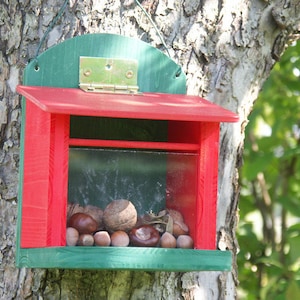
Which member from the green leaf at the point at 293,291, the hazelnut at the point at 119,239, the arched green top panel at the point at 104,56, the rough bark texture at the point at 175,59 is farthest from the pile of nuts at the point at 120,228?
the green leaf at the point at 293,291

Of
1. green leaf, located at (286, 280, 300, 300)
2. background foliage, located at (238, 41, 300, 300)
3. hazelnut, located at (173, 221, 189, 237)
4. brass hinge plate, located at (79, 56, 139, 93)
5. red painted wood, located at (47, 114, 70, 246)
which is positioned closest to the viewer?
red painted wood, located at (47, 114, 70, 246)

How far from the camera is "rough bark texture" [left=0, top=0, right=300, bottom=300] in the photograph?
2.39 m

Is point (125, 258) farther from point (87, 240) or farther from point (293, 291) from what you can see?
point (293, 291)

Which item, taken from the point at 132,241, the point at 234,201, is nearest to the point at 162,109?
the point at 132,241

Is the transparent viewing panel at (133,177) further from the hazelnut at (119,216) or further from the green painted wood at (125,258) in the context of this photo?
the green painted wood at (125,258)

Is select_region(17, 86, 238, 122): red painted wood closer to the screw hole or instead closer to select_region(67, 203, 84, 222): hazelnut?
the screw hole

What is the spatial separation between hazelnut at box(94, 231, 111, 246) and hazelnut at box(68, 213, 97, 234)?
0.02m

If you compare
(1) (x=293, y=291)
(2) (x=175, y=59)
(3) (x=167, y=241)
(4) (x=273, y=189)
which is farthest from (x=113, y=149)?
(4) (x=273, y=189)

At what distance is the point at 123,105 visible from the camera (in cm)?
210

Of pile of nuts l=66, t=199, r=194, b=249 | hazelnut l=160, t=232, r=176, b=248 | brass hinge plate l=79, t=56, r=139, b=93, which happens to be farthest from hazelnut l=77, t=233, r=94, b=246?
brass hinge plate l=79, t=56, r=139, b=93

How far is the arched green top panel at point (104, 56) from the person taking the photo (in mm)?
2359

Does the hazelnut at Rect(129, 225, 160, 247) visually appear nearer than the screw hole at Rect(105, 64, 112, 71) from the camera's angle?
Yes

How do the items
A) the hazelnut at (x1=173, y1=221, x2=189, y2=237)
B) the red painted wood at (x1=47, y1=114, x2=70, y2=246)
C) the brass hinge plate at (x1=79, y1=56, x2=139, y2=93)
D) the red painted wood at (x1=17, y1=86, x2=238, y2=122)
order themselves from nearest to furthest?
the red painted wood at (x1=17, y1=86, x2=238, y2=122), the red painted wood at (x1=47, y1=114, x2=70, y2=246), the hazelnut at (x1=173, y1=221, x2=189, y2=237), the brass hinge plate at (x1=79, y1=56, x2=139, y2=93)

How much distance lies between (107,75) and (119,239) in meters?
0.47
